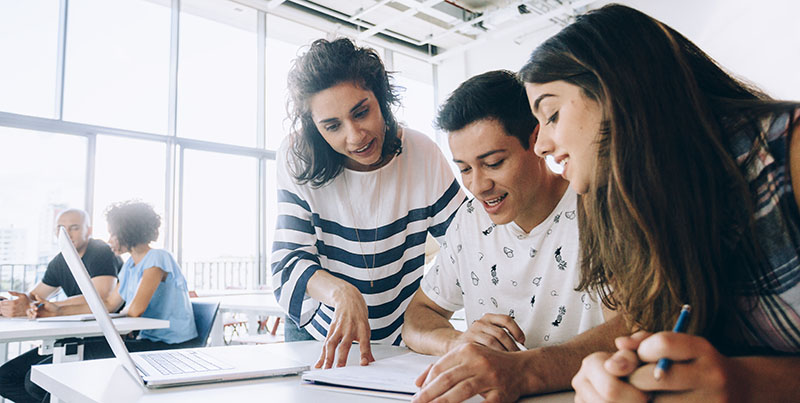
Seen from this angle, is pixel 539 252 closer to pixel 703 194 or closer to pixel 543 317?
pixel 543 317

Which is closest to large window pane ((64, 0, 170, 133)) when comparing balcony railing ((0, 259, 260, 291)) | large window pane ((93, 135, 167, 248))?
large window pane ((93, 135, 167, 248))

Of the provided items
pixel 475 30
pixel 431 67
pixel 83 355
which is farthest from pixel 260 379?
pixel 431 67

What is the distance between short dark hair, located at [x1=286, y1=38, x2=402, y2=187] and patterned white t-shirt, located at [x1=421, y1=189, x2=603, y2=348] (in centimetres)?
36

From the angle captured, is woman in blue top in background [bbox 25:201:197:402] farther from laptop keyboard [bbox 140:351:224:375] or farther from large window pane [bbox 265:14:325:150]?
large window pane [bbox 265:14:325:150]

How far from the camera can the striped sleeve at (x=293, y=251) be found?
1.43 metres

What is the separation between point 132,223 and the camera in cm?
330

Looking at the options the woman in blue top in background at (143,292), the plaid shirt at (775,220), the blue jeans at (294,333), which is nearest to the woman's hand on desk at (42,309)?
the woman in blue top in background at (143,292)

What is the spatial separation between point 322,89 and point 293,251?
1.38ft

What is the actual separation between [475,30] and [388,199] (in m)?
5.79

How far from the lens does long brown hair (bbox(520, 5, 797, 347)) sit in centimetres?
67

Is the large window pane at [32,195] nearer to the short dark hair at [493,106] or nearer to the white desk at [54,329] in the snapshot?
the white desk at [54,329]

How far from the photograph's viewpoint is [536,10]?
5723 millimetres

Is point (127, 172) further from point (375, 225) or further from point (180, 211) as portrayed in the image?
point (375, 225)

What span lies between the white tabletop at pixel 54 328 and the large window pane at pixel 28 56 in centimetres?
254
